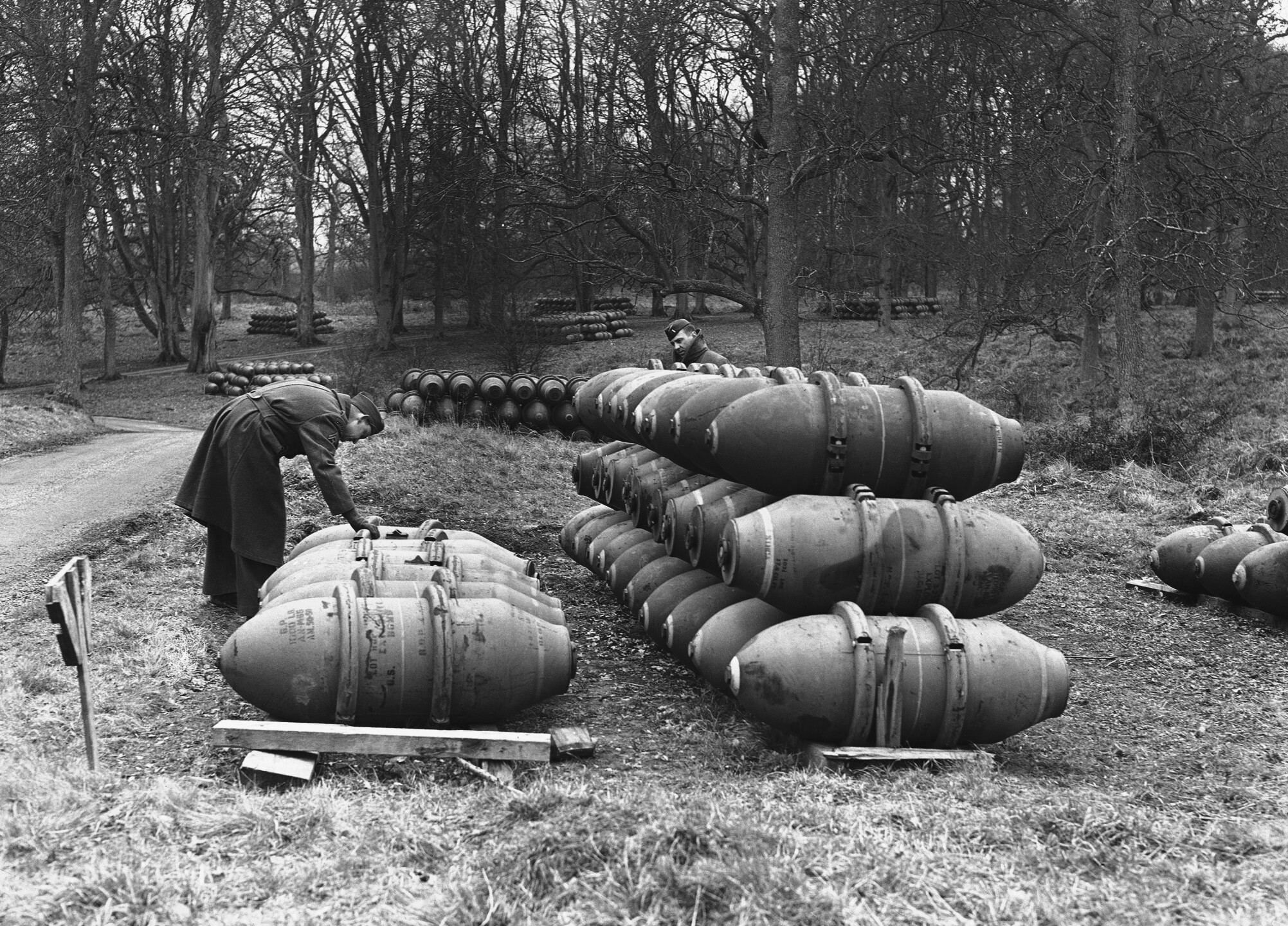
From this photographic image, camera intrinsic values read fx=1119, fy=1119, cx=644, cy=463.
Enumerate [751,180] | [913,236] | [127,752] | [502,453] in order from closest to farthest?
[127,752]
[502,453]
[751,180]
[913,236]

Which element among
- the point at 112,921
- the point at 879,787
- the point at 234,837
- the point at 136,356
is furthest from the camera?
the point at 136,356

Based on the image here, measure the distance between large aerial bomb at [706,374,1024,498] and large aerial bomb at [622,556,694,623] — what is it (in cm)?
135

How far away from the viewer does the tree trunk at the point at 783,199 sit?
53.1ft

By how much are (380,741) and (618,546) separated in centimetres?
349

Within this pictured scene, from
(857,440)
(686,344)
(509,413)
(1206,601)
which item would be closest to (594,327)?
(509,413)

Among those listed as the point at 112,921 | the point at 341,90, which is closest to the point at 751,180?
the point at 341,90

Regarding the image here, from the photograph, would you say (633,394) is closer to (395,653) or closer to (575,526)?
(575,526)

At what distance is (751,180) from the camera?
21.4 meters

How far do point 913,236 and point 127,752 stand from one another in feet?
94.1

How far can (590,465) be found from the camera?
984 centimetres

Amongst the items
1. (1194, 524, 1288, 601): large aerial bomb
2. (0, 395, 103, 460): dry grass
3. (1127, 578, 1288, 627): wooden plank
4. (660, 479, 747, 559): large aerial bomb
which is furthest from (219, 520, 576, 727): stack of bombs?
(0, 395, 103, 460): dry grass

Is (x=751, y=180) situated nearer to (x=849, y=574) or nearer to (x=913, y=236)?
(x=913, y=236)

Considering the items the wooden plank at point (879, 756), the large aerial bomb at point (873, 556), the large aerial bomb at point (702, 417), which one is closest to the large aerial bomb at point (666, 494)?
the large aerial bomb at point (702, 417)

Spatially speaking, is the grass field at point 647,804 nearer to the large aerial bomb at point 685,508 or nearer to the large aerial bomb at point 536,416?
the large aerial bomb at point 685,508
